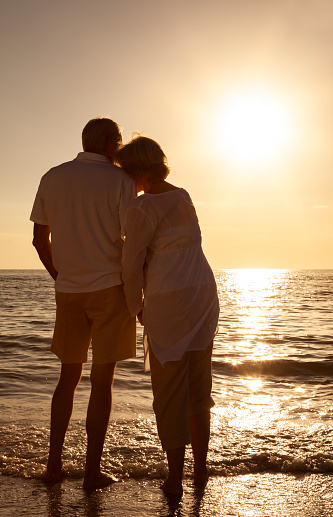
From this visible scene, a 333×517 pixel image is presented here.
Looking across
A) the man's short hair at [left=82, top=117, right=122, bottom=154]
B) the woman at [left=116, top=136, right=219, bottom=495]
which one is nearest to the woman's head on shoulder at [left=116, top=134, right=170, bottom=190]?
the woman at [left=116, top=136, right=219, bottom=495]

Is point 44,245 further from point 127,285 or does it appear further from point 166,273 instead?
point 166,273

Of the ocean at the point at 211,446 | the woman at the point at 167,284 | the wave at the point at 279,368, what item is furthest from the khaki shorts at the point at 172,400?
the wave at the point at 279,368

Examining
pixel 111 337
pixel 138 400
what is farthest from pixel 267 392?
pixel 111 337

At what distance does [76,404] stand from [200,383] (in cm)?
260

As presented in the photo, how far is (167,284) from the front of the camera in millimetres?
2928

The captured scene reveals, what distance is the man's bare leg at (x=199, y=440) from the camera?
122 inches

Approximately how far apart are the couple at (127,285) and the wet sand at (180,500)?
12 cm

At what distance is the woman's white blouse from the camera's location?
2891 millimetres

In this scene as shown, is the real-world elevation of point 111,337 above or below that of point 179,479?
above

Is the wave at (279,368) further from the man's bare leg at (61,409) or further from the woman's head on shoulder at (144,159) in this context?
the woman's head on shoulder at (144,159)

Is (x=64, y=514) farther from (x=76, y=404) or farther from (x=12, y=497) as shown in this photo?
(x=76, y=404)

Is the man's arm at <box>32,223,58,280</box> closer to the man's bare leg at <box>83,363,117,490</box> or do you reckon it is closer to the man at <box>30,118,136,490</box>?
the man at <box>30,118,136,490</box>

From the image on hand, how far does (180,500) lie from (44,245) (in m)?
1.64

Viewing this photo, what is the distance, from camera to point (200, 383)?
123 inches
